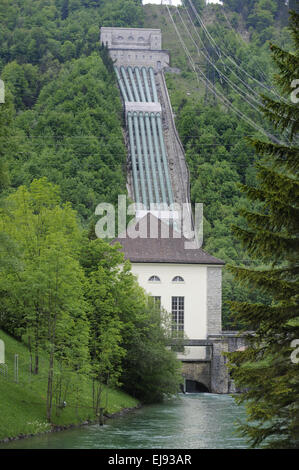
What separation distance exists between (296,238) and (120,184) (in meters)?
71.2

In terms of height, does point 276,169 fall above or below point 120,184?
below

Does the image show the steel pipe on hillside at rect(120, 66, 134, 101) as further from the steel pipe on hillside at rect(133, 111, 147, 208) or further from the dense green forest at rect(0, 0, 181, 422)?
the dense green forest at rect(0, 0, 181, 422)

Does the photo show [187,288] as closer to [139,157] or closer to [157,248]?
[157,248]

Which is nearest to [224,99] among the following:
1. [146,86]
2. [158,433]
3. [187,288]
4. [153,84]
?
[153,84]

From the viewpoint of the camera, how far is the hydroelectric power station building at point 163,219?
54656 millimetres

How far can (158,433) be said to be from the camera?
29312mm

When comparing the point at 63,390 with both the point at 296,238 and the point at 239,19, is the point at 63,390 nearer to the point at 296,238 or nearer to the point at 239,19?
the point at 296,238

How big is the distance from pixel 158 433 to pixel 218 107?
78.3 metres

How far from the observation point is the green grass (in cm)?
2556

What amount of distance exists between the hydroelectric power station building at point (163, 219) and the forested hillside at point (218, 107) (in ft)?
5.86

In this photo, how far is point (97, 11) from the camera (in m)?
150

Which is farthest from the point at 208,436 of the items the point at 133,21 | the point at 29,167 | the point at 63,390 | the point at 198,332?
the point at 133,21

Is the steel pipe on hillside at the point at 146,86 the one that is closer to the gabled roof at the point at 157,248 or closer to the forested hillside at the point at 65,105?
the forested hillside at the point at 65,105

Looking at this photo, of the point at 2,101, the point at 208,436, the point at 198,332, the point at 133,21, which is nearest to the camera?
the point at 2,101
